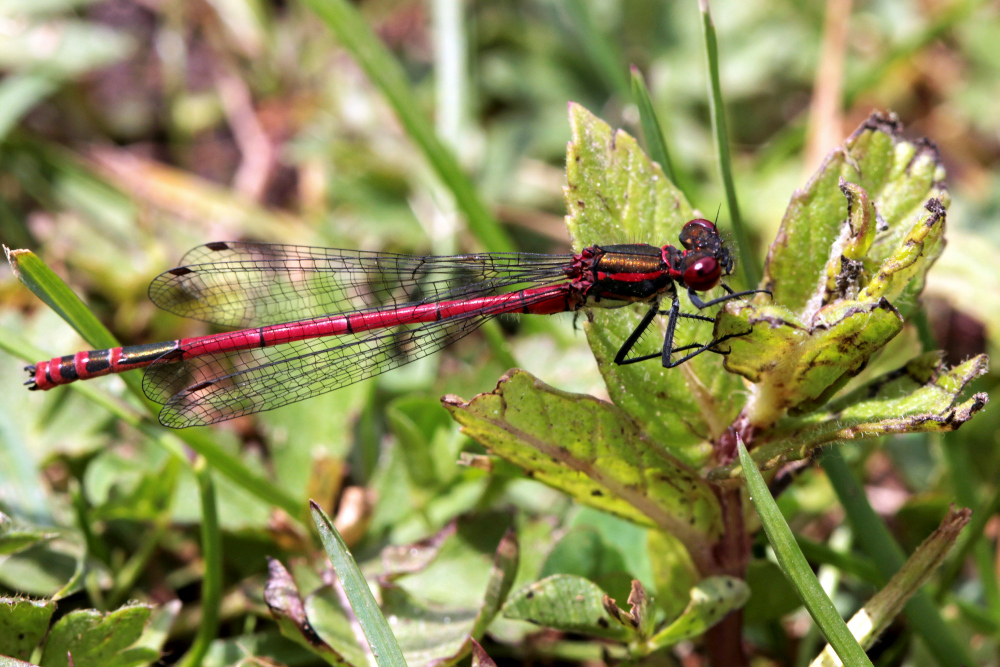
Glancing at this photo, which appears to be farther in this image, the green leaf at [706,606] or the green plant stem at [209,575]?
the green plant stem at [209,575]

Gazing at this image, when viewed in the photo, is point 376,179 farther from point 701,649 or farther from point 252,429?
point 701,649

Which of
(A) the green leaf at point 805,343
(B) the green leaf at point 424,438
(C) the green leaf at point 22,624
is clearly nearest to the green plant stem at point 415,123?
(B) the green leaf at point 424,438

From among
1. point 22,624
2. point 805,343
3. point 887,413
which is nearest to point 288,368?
point 22,624

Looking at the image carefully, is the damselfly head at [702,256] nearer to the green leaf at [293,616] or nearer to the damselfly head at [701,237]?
the damselfly head at [701,237]

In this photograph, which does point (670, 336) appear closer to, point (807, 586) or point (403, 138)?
point (807, 586)

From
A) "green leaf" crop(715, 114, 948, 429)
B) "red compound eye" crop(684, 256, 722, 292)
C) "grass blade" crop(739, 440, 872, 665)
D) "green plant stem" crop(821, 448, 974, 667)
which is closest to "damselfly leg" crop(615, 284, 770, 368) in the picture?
"green leaf" crop(715, 114, 948, 429)
